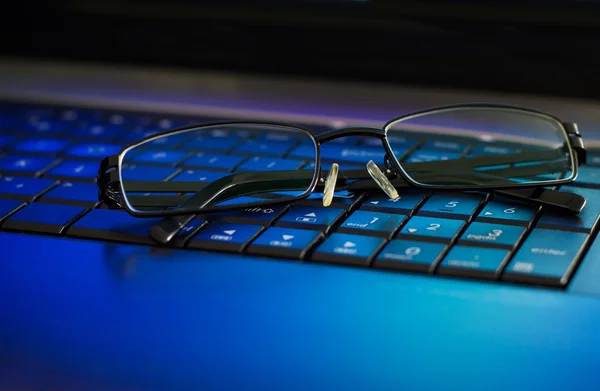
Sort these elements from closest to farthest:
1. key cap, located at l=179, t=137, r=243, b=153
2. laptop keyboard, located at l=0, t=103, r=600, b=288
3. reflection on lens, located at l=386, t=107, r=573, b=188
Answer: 1. laptop keyboard, located at l=0, t=103, r=600, b=288
2. reflection on lens, located at l=386, t=107, r=573, b=188
3. key cap, located at l=179, t=137, r=243, b=153

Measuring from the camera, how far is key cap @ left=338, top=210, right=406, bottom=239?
0.52 metres

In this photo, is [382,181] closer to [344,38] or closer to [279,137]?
[279,137]

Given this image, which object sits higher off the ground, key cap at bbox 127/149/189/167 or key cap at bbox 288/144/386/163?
key cap at bbox 288/144/386/163

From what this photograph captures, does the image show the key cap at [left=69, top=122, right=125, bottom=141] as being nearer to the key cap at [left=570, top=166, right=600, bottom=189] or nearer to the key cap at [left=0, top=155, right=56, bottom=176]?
the key cap at [left=0, top=155, right=56, bottom=176]

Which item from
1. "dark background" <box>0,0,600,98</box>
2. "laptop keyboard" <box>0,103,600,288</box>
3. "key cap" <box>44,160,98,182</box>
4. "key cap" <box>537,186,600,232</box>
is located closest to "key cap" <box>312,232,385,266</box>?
"laptop keyboard" <box>0,103,600,288</box>

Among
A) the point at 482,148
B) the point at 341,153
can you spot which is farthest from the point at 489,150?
the point at 341,153

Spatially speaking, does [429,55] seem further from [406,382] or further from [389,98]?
[406,382]

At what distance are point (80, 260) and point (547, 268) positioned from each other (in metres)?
0.27

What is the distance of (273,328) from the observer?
16.4 inches

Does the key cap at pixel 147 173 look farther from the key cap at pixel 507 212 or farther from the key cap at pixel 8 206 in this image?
the key cap at pixel 507 212

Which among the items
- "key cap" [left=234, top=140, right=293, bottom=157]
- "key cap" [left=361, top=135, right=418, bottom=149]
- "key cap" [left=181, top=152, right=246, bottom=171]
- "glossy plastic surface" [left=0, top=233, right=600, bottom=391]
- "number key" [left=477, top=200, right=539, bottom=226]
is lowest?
"glossy plastic surface" [left=0, top=233, right=600, bottom=391]

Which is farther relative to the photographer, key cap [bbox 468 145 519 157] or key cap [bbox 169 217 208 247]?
key cap [bbox 468 145 519 157]

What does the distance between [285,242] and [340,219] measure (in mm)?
49

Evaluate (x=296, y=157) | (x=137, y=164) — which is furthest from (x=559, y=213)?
(x=137, y=164)
